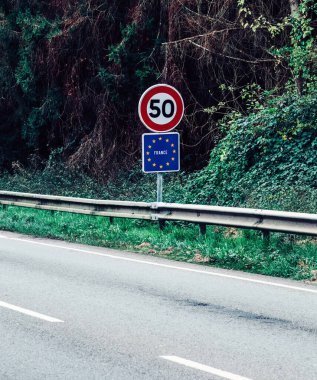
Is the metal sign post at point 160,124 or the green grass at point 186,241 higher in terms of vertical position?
the metal sign post at point 160,124

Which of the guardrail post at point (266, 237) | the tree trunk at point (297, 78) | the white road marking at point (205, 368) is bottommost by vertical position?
the guardrail post at point (266, 237)

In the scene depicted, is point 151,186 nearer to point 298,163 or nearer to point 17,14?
point 298,163

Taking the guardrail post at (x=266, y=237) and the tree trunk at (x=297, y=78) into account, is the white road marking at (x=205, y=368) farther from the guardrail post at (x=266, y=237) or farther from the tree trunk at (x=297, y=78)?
the tree trunk at (x=297, y=78)

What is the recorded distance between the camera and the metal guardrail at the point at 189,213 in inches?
509

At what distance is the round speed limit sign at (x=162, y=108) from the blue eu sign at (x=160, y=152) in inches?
6.9

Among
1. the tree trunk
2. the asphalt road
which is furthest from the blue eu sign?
the tree trunk

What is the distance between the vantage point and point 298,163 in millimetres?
19172

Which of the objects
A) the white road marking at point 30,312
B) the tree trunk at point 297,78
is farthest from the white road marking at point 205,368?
the tree trunk at point 297,78

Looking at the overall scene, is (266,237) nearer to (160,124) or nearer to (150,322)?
(160,124)

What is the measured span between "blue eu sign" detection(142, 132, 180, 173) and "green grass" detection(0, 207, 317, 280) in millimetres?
1291

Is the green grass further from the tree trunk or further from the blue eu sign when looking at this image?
the tree trunk

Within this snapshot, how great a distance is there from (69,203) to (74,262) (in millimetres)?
6279

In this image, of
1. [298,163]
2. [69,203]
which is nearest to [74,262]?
[69,203]

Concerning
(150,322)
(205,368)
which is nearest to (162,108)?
(150,322)
